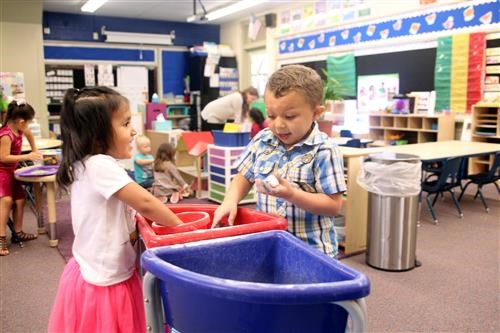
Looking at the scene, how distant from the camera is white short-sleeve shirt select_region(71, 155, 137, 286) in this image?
1.31m

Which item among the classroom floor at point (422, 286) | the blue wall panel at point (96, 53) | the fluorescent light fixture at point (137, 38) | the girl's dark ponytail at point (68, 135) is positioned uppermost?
the fluorescent light fixture at point (137, 38)

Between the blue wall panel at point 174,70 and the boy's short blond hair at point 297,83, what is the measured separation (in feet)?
33.6

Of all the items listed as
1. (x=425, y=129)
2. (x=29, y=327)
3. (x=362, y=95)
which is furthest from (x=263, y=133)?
(x=362, y=95)

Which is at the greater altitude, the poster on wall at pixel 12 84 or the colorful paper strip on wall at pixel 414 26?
the colorful paper strip on wall at pixel 414 26

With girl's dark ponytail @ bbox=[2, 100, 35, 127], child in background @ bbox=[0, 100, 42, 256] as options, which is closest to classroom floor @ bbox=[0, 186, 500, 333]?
child in background @ bbox=[0, 100, 42, 256]

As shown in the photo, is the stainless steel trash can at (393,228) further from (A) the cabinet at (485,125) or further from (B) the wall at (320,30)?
(B) the wall at (320,30)

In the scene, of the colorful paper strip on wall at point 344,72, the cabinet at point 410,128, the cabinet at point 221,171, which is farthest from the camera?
the colorful paper strip on wall at point 344,72

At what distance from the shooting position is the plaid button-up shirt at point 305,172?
1235mm

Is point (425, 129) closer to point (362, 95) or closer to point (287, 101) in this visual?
point (362, 95)

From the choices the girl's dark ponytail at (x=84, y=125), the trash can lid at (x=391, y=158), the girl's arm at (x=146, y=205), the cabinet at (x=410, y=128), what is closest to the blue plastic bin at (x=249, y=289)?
the girl's arm at (x=146, y=205)

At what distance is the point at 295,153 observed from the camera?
129cm

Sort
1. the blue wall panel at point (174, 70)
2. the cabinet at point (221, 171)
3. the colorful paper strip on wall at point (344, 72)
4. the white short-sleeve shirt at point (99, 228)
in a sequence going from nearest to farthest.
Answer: the white short-sleeve shirt at point (99, 228) → the cabinet at point (221, 171) → the colorful paper strip on wall at point (344, 72) → the blue wall panel at point (174, 70)

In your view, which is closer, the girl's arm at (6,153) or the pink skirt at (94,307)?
the pink skirt at (94,307)

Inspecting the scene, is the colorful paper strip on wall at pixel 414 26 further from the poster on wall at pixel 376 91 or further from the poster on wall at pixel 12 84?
the poster on wall at pixel 12 84
